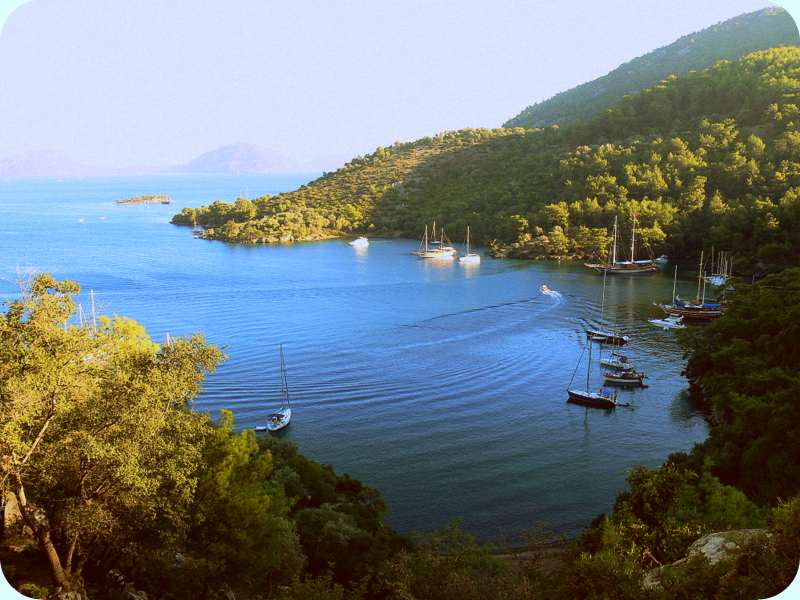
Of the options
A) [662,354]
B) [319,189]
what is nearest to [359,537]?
[662,354]

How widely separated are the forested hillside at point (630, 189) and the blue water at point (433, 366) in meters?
5.18

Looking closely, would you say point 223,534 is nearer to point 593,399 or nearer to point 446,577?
point 446,577

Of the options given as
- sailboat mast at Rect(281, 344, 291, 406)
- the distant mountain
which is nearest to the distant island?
the distant mountain

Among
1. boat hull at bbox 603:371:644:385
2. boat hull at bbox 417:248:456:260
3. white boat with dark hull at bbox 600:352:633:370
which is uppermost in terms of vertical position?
boat hull at bbox 417:248:456:260

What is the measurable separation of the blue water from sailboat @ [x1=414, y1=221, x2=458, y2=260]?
9.17 feet

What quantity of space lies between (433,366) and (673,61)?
3130 inches

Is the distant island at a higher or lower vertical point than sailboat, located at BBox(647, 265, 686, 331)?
higher

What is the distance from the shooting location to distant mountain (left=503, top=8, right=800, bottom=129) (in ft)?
244

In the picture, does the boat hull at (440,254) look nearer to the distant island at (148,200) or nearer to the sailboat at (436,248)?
the sailboat at (436,248)

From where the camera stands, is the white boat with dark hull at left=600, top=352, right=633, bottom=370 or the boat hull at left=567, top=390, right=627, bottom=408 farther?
the white boat with dark hull at left=600, top=352, right=633, bottom=370

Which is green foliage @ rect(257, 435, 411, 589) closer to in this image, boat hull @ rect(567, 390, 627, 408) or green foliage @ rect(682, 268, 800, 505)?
green foliage @ rect(682, 268, 800, 505)

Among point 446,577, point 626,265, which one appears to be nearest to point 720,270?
point 626,265

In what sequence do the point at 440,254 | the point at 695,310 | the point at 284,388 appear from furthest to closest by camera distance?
the point at 440,254 < the point at 695,310 < the point at 284,388

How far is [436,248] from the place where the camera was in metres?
56.9
